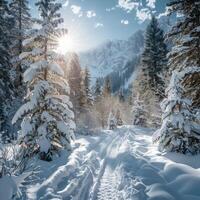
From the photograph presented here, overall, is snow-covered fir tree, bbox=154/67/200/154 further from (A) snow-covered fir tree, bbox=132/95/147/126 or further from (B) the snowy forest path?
(A) snow-covered fir tree, bbox=132/95/147/126

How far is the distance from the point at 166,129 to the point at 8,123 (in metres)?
15.2

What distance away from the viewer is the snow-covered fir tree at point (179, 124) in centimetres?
1289

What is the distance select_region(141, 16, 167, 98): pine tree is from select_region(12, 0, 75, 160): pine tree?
24282 millimetres

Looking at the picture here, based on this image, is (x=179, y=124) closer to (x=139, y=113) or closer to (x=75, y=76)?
(x=75, y=76)

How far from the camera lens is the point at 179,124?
12.7m

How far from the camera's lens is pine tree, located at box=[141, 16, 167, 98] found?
37.9m

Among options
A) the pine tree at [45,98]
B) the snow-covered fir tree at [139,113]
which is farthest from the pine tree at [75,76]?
the pine tree at [45,98]

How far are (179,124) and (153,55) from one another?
2740cm

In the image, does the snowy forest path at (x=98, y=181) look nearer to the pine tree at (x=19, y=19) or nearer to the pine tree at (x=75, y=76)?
the pine tree at (x=19, y=19)

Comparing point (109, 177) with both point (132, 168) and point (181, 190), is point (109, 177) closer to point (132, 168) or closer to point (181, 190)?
point (132, 168)

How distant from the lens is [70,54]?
4431 cm

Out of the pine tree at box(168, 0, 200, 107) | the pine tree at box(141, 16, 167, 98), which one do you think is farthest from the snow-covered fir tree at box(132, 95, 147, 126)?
the pine tree at box(168, 0, 200, 107)

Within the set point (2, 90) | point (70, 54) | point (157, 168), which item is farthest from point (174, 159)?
point (70, 54)

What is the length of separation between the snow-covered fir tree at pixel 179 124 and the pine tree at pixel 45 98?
522 centimetres
